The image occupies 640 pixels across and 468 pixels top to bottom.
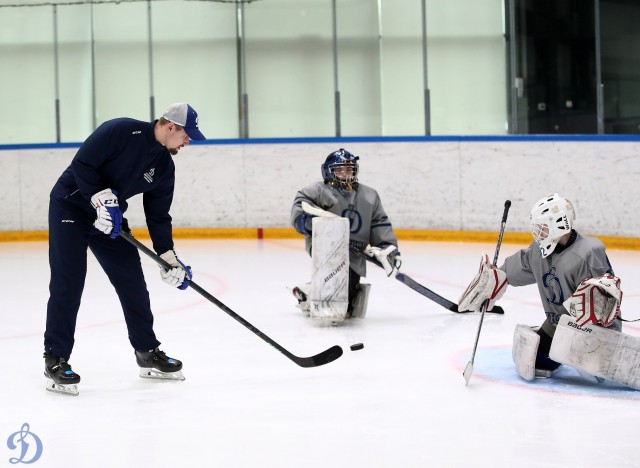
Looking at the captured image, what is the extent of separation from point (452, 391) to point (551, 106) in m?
5.50

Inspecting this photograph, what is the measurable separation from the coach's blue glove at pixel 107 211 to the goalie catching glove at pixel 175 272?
321 mm

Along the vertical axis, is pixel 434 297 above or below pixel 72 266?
below

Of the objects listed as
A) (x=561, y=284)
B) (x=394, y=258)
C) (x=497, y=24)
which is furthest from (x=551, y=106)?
(x=561, y=284)

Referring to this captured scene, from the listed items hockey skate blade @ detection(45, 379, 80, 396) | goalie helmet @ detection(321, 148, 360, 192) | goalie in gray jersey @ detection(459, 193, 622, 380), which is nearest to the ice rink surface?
hockey skate blade @ detection(45, 379, 80, 396)

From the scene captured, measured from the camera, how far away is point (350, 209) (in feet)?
18.7

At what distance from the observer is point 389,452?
3359mm

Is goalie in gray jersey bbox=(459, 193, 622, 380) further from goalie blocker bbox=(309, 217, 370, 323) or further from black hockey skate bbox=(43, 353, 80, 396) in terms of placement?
black hockey skate bbox=(43, 353, 80, 396)

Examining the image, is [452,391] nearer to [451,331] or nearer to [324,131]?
[451,331]

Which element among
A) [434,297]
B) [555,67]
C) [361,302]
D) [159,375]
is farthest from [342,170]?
[555,67]

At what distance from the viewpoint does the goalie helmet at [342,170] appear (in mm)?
5645

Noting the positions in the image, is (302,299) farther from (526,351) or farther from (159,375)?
(526,351)

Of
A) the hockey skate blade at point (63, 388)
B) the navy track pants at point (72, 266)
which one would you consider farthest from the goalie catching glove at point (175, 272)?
the hockey skate blade at point (63, 388)

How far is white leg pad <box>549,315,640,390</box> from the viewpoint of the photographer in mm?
3943

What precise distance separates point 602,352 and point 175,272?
1587mm
